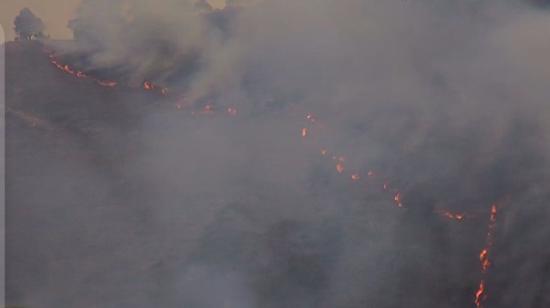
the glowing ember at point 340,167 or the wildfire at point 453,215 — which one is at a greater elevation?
the glowing ember at point 340,167

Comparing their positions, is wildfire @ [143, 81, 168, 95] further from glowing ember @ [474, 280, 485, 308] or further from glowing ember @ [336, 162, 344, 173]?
glowing ember @ [474, 280, 485, 308]

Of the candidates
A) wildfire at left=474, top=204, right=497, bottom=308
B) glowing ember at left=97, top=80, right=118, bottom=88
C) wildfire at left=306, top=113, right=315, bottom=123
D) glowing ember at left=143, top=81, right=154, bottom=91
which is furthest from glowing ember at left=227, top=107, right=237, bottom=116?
wildfire at left=474, top=204, right=497, bottom=308

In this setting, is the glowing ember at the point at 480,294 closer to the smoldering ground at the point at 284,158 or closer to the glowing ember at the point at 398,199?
the smoldering ground at the point at 284,158

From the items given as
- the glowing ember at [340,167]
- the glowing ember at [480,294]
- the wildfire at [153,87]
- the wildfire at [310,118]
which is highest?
the wildfire at [153,87]

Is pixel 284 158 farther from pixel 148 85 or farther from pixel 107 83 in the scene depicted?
pixel 107 83

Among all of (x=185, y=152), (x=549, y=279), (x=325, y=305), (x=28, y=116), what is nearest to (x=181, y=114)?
(x=185, y=152)

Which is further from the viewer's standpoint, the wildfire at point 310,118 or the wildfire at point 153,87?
the wildfire at point 153,87

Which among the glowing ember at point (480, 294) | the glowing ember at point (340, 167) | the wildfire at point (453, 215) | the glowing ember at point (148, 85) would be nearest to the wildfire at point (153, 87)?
the glowing ember at point (148, 85)

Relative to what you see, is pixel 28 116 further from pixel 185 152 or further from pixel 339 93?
pixel 339 93

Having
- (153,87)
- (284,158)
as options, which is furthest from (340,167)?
(153,87)
